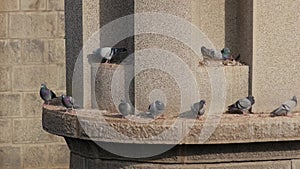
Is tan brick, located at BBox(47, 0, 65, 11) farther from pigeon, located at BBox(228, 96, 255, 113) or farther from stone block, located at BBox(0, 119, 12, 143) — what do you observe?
pigeon, located at BBox(228, 96, 255, 113)

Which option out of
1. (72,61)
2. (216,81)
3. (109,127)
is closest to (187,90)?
(216,81)

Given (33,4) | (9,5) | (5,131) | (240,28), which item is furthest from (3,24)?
(240,28)

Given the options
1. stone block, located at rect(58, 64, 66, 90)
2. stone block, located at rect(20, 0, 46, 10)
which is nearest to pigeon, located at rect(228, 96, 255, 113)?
stone block, located at rect(58, 64, 66, 90)

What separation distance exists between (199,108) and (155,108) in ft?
0.57

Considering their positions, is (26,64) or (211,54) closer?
(211,54)

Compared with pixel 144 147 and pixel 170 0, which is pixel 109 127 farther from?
pixel 170 0

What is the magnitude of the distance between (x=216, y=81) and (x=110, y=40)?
1.77 ft

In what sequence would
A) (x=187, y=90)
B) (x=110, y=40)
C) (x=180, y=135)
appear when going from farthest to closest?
(x=110, y=40), (x=187, y=90), (x=180, y=135)

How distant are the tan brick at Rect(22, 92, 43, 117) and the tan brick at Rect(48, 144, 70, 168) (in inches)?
14.2

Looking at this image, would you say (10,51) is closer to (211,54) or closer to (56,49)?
(56,49)

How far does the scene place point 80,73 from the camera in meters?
3.53

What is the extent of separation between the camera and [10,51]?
291 inches

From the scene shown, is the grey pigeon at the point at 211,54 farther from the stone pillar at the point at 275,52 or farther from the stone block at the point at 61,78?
the stone block at the point at 61,78

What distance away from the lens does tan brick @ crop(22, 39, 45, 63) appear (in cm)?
741
